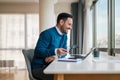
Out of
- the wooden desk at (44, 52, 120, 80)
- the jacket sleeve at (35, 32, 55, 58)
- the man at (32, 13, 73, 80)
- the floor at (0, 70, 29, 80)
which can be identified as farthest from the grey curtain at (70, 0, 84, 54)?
the wooden desk at (44, 52, 120, 80)

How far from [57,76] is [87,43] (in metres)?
6.17

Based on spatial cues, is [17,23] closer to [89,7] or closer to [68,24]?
[89,7]

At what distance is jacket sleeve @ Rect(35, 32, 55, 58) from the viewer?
8.19 ft

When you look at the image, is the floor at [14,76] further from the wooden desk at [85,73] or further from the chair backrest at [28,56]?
the wooden desk at [85,73]

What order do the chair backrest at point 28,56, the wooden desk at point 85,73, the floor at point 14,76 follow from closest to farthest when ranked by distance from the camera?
the wooden desk at point 85,73
the chair backrest at point 28,56
the floor at point 14,76

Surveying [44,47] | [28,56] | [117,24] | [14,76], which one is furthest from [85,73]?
[14,76]

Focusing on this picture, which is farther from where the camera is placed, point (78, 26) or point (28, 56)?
point (78, 26)

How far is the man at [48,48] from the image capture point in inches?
98.2

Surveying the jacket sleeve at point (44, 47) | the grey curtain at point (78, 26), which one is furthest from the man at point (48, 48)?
the grey curtain at point (78, 26)

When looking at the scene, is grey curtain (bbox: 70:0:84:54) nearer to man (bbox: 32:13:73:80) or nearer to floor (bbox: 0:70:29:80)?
floor (bbox: 0:70:29:80)

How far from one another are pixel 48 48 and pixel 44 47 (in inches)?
4.2

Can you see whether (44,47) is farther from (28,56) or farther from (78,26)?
(78,26)

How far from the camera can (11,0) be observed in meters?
9.21

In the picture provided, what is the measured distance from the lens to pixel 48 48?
105 inches
